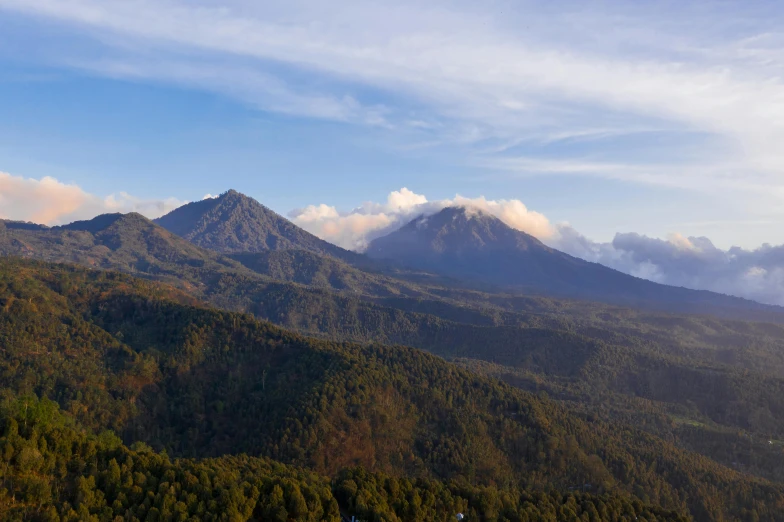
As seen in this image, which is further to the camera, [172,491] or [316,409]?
[316,409]

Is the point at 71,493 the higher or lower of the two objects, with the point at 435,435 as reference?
higher

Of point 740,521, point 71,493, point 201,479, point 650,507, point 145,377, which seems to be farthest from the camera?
point 145,377

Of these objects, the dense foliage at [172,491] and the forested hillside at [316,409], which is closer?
the dense foliage at [172,491]

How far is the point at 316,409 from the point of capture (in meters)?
100

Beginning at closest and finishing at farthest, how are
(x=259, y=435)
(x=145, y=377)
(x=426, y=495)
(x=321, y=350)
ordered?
(x=426, y=495) < (x=259, y=435) < (x=145, y=377) < (x=321, y=350)

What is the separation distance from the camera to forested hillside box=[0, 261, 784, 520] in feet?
321

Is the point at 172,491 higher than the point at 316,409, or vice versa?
the point at 172,491

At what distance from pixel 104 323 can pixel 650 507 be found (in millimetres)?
119623

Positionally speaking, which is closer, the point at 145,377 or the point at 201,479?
the point at 201,479

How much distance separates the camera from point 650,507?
249 ft

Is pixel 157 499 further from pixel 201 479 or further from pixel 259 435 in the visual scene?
pixel 259 435

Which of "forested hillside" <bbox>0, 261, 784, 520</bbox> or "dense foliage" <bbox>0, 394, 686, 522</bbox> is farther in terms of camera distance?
"forested hillside" <bbox>0, 261, 784, 520</bbox>

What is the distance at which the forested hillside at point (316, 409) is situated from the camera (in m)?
97.9

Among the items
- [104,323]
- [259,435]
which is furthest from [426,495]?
[104,323]
